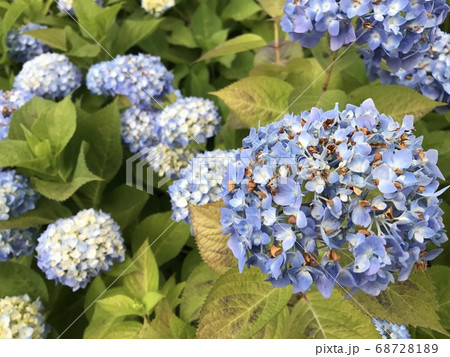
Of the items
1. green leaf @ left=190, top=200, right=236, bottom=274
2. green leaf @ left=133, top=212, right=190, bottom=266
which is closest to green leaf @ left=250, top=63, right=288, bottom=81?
green leaf @ left=133, top=212, right=190, bottom=266

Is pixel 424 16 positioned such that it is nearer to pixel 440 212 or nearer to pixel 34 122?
pixel 440 212

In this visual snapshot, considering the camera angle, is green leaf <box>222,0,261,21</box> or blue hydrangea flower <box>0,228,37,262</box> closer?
blue hydrangea flower <box>0,228,37,262</box>

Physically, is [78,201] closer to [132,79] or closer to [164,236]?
[164,236]

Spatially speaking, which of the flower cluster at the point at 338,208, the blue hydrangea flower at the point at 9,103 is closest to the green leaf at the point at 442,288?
the flower cluster at the point at 338,208

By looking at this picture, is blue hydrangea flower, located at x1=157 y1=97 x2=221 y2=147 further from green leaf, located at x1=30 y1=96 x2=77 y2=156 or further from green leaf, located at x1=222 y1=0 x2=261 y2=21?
green leaf, located at x1=222 y1=0 x2=261 y2=21

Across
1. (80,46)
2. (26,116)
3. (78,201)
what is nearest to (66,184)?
(78,201)

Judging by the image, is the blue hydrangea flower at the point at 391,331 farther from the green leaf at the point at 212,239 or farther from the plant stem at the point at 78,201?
the plant stem at the point at 78,201
